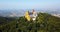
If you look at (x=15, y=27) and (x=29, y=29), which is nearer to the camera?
(x=29, y=29)

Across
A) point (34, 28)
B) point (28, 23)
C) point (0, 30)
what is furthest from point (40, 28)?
point (0, 30)

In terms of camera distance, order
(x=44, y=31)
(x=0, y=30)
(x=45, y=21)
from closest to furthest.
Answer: (x=44, y=31), (x=45, y=21), (x=0, y=30)

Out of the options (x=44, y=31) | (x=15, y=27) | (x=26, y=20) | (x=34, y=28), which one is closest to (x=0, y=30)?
(x=15, y=27)

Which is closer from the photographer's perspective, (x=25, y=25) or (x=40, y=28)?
(x=40, y=28)

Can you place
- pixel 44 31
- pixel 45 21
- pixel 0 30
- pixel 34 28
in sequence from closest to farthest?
pixel 44 31 → pixel 34 28 → pixel 45 21 → pixel 0 30

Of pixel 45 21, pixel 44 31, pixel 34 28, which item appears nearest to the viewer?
pixel 44 31

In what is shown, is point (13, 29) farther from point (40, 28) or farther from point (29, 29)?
point (40, 28)

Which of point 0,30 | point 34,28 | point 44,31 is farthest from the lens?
point 0,30

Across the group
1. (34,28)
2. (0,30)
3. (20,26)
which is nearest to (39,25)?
(34,28)

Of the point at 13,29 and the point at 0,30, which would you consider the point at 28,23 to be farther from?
the point at 0,30
